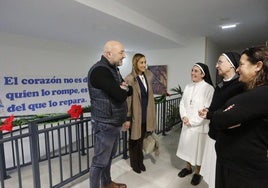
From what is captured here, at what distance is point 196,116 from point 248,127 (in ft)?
3.77

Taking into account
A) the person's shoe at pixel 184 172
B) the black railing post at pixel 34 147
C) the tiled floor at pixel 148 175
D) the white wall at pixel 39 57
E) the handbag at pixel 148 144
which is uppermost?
the white wall at pixel 39 57

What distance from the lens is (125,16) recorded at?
3.09 meters

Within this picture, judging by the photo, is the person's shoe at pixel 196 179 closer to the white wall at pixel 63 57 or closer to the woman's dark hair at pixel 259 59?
the woman's dark hair at pixel 259 59

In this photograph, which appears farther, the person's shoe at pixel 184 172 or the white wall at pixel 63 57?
the white wall at pixel 63 57

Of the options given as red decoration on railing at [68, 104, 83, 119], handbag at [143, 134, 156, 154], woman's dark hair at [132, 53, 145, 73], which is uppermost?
woman's dark hair at [132, 53, 145, 73]

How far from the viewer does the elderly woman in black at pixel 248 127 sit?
905 millimetres

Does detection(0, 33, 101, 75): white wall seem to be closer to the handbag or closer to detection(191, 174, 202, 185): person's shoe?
the handbag

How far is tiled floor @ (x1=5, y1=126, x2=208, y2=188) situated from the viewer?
2207 millimetres

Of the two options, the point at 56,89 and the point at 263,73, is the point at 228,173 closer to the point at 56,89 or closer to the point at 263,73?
the point at 263,73

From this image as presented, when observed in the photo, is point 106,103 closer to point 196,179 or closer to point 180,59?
point 196,179

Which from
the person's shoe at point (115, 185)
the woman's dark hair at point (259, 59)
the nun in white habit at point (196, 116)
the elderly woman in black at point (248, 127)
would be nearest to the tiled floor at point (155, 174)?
the person's shoe at point (115, 185)

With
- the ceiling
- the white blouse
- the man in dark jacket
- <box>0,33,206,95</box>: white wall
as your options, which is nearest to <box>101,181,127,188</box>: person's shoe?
the man in dark jacket

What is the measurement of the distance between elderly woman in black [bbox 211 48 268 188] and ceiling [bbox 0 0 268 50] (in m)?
2.10

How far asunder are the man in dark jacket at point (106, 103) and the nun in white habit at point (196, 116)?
33.8 inches
